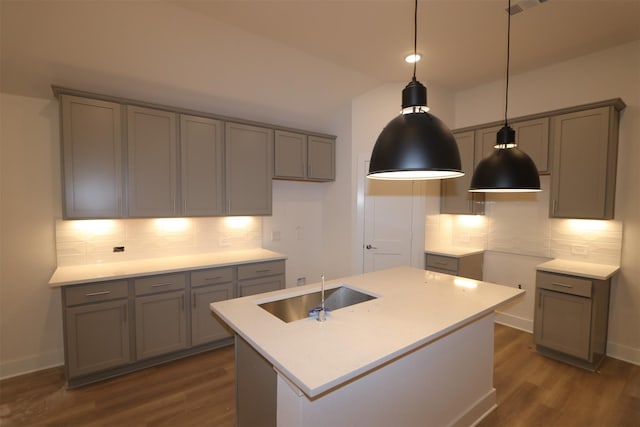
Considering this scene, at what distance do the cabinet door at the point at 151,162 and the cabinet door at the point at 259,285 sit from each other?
1.04 m

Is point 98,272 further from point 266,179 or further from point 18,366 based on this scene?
point 266,179

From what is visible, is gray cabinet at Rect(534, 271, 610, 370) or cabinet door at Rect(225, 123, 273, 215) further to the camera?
cabinet door at Rect(225, 123, 273, 215)

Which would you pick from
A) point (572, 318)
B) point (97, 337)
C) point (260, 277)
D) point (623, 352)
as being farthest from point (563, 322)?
point (97, 337)

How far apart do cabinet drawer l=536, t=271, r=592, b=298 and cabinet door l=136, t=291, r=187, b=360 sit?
356cm

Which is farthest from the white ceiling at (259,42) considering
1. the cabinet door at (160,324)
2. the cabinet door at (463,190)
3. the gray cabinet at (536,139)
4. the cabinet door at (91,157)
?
the cabinet door at (160,324)

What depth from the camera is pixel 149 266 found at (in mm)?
2932

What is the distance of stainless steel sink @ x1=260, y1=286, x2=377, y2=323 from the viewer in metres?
2.06

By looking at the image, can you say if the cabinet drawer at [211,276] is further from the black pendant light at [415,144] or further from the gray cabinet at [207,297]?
the black pendant light at [415,144]

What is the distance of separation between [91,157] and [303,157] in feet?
7.24

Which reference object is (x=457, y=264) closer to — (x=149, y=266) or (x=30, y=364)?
(x=149, y=266)

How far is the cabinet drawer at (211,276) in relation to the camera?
3.02m

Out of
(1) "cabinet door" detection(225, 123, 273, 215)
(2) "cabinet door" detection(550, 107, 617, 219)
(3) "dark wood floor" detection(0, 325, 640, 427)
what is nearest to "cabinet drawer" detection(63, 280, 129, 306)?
(3) "dark wood floor" detection(0, 325, 640, 427)

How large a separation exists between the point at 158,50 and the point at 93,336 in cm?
246

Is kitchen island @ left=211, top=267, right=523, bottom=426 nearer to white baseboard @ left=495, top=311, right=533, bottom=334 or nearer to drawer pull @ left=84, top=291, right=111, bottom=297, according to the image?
drawer pull @ left=84, top=291, right=111, bottom=297
